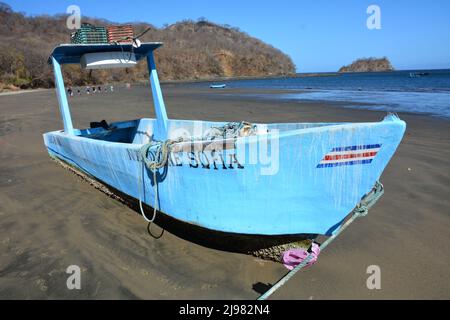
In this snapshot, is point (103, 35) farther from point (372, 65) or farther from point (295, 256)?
point (372, 65)

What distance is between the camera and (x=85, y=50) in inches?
251

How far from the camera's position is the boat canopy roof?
6160mm

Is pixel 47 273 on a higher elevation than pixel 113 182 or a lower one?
lower

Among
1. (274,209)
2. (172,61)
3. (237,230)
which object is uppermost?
(172,61)

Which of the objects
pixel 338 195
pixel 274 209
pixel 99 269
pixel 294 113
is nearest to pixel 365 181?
pixel 338 195

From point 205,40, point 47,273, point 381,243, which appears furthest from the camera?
point 205,40

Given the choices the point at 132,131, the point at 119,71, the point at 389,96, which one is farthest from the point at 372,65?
the point at 132,131

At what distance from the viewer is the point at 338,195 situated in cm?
340

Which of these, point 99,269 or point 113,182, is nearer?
point 99,269

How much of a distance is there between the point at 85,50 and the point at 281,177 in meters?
4.84

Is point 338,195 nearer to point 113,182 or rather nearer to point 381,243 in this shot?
point 381,243

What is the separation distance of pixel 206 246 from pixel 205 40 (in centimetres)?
12900

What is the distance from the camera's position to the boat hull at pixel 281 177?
3.18m
